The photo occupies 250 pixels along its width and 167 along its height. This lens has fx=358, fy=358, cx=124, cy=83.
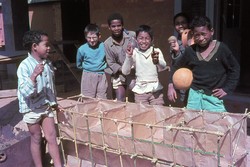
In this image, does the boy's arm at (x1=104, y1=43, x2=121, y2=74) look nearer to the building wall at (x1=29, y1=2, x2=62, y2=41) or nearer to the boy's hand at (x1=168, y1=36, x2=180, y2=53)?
the boy's hand at (x1=168, y1=36, x2=180, y2=53)

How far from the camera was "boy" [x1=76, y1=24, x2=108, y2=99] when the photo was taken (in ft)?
14.1

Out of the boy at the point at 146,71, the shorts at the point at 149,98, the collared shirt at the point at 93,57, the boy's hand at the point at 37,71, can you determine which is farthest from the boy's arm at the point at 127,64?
the boy's hand at the point at 37,71

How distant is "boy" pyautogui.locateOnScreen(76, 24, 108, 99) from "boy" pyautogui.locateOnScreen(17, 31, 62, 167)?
952 millimetres

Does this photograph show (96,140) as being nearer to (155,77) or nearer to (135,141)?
(135,141)

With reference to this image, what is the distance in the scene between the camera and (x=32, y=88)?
10.1 feet

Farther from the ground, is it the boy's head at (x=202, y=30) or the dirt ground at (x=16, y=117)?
the boy's head at (x=202, y=30)

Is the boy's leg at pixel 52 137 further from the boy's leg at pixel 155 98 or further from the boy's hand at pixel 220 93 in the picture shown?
the boy's hand at pixel 220 93

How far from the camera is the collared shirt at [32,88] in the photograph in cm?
309

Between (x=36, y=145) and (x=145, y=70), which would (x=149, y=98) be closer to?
(x=145, y=70)

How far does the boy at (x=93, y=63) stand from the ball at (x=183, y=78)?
1.38 metres

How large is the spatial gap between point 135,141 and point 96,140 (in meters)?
0.42

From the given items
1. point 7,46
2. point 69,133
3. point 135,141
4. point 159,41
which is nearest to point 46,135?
point 69,133

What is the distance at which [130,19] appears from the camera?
6895 millimetres

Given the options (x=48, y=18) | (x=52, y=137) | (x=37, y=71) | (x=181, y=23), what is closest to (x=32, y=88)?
(x=37, y=71)
